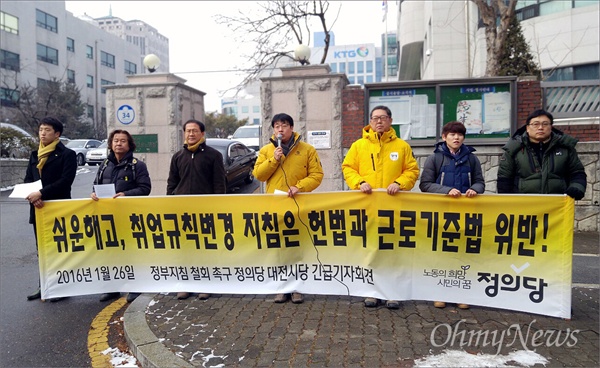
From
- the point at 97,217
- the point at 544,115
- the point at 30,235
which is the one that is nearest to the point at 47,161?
the point at 97,217

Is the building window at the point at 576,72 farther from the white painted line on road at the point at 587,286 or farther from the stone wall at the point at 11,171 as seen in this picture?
the stone wall at the point at 11,171

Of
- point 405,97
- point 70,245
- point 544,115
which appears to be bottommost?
point 70,245

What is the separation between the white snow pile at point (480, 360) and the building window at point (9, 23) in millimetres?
49518

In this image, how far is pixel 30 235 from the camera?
9.05 meters

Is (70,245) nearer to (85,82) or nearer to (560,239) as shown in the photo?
(560,239)

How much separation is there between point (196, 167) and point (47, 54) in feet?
168

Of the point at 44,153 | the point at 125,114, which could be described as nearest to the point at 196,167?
the point at 44,153

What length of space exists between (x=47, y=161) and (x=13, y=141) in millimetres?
14749

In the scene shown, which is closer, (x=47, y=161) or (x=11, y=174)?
(x=47, y=161)

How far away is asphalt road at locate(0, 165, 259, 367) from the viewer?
157 inches

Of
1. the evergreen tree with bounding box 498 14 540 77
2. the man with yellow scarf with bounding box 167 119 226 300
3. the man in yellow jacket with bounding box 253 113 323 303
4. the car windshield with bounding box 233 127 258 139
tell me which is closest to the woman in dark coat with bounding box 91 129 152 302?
the man with yellow scarf with bounding box 167 119 226 300

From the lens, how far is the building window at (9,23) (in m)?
41.4

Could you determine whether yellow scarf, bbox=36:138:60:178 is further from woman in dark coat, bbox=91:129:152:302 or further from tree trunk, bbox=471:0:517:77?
tree trunk, bbox=471:0:517:77

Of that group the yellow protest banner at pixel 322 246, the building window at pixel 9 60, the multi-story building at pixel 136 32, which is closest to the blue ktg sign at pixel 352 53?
the multi-story building at pixel 136 32
